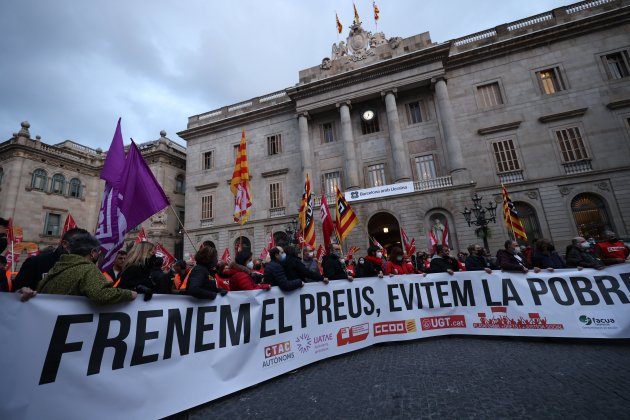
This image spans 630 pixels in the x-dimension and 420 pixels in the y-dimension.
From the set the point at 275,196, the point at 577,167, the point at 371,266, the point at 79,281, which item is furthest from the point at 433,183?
the point at 79,281

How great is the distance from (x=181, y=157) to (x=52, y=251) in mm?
29140

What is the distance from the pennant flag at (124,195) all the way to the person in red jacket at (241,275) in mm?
1570

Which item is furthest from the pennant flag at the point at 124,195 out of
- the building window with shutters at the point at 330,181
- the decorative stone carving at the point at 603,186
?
the decorative stone carving at the point at 603,186

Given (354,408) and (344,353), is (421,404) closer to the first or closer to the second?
(354,408)

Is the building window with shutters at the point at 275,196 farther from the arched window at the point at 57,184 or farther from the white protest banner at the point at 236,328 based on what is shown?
the arched window at the point at 57,184

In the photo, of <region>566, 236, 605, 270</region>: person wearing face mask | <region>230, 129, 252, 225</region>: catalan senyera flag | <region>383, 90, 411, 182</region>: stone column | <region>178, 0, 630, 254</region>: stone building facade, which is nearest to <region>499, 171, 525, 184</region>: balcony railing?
<region>178, 0, 630, 254</region>: stone building facade

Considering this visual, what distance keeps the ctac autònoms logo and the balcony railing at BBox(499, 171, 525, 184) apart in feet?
49.7

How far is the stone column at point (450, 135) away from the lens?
59.0 ft

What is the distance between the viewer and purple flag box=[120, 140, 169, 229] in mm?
4590

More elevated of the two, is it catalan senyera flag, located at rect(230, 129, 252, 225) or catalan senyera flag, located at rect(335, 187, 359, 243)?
catalan senyera flag, located at rect(230, 129, 252, 225)

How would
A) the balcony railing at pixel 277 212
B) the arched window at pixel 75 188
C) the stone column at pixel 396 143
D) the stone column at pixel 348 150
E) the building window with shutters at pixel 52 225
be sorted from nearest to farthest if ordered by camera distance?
1. the stone column at pixel 396 143
2. the stone column at pixel 348 150
3. the balcony railing at pixel 277 212
4. the building window with shutters at pixel 52 225
5. the arched window at pixel 75 188

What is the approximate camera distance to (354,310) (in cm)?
530

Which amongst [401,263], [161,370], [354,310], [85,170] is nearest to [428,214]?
[401,263]

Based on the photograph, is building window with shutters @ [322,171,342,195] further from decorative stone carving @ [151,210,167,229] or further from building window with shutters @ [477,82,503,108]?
decorative stone carving @ [151,210,167,229]
